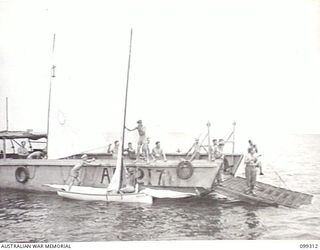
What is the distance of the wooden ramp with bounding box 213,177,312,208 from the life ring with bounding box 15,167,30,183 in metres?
2.77

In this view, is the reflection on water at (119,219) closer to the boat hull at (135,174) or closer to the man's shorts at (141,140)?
the boat hull at (135,174)

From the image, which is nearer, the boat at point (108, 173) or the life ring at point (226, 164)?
the boat at point (108, 173)

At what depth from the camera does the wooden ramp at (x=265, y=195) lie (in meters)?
6.01

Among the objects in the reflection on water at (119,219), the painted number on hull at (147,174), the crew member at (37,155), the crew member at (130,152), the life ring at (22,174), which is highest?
the crew member at (130,152)

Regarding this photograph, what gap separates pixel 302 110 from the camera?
5.04m

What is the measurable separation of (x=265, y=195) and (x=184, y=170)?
1.12 m

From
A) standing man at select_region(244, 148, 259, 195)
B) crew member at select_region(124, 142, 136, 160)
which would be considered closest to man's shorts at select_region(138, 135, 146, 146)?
crew member at select_region(124, 142, 136, 160)

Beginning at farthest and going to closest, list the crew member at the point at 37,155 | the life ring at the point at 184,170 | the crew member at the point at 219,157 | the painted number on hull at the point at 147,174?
the crew member at the point at 37,155 → the crew member at the point at 219,157 → the painted number on hull at the point at 147,174 → the life ring at the point at 184,170

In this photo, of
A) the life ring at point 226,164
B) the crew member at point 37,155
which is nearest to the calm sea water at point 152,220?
the crew member at point 37,155

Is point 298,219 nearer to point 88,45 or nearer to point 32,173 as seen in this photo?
point 88,45

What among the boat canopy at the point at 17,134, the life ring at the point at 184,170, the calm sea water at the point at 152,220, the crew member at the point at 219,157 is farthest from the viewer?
the crew member at the point at 219,157

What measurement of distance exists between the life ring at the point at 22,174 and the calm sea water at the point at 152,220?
20 cm

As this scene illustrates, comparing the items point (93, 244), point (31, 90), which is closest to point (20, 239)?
point (93, 244)

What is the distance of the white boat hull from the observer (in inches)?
239
